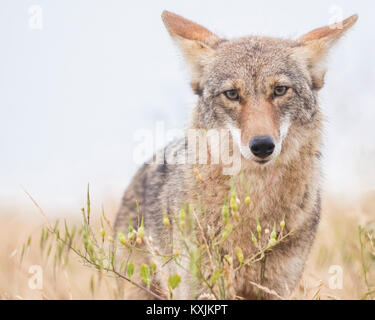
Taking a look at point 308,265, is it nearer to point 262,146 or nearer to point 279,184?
point 279,184

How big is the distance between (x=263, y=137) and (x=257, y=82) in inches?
23.2

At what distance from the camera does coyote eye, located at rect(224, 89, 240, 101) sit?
3.79 metres

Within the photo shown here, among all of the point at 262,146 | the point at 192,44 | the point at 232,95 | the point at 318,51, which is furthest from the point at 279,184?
the point at 192,44

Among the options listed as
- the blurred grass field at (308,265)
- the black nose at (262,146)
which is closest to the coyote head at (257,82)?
the black nose at (262,146)

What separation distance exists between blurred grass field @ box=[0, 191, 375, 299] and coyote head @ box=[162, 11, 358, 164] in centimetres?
107

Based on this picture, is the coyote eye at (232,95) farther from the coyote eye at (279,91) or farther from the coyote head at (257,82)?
the coyote eye at (279,91)

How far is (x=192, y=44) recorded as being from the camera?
4.26 metres

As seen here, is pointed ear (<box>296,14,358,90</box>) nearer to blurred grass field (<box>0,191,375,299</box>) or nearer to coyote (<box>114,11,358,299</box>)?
coyote (<box>114,11,358,299</box>)

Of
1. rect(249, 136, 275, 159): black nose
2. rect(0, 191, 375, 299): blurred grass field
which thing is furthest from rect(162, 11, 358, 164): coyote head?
rect(0, 191, 375, 299): blurred grass field

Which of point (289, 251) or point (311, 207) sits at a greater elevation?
point (311, 207)

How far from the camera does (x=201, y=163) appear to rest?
4.07 meters
